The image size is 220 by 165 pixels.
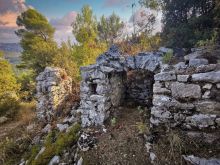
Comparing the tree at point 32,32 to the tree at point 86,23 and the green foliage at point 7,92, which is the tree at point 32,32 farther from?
the tree at point 86,23

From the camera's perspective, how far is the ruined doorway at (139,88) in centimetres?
649

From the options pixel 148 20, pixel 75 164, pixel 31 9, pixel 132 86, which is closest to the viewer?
pixel 75 164

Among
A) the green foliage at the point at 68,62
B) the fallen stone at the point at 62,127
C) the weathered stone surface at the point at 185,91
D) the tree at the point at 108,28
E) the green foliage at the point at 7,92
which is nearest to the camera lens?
the weathered stone surface at the point at 185,91

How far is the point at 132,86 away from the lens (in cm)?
678

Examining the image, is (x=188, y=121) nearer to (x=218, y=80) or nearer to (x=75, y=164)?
(x=218, y=80)

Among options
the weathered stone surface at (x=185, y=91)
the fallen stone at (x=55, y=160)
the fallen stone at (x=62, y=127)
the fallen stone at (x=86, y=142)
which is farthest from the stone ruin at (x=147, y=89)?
the fallen stone at (x=55, y=160)

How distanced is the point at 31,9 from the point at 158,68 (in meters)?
19.2

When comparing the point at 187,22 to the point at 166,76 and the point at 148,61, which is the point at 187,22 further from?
the point at 166,76

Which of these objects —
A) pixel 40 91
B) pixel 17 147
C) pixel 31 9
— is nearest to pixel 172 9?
pixel 40 91

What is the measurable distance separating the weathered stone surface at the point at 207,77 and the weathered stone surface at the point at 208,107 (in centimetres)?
43

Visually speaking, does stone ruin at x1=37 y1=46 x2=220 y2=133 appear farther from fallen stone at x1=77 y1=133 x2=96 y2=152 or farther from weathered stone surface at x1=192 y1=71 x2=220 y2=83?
fallen stone at x1=77 y1=133 x2=96 y2=152

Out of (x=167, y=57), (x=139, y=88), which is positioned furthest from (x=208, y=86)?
(x=139, y=88)

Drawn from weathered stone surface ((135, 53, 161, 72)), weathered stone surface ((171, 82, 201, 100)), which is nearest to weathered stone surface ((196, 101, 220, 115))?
weathered stone surface ((171, 82, 201, 100))

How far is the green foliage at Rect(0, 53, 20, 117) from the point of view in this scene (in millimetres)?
12281
